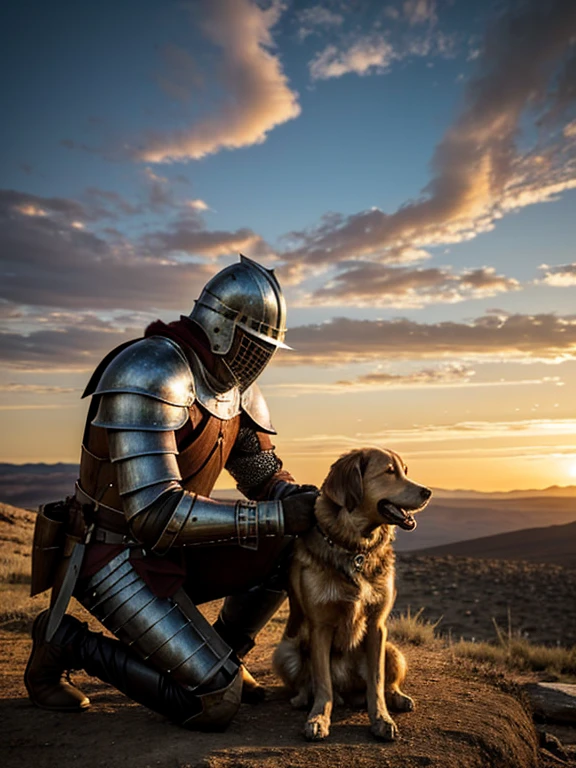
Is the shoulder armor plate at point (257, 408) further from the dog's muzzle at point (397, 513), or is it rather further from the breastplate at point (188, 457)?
the dog's muzzle at point (397, 513)

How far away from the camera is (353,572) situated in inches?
178

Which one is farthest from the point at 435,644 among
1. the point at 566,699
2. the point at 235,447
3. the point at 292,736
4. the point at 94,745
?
the point at 94,745

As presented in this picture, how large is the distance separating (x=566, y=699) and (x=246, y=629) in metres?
3.30

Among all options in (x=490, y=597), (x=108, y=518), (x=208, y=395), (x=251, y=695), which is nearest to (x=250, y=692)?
(x=251, y=695)

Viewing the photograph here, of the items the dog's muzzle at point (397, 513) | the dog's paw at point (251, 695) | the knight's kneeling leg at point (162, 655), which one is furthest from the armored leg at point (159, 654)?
the dog's muzzle at point (397, 513)

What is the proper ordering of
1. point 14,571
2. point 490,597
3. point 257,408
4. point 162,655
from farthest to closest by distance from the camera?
point 490,597 → point 14,571 → point 257,408 → point 162,655

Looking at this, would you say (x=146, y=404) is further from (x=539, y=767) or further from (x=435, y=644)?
(x=435, y=644)

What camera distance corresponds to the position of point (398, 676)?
493 cm

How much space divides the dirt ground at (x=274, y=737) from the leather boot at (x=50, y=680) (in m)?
0.09

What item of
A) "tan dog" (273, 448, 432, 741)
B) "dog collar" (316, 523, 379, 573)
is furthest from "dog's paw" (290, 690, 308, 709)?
"dog collar" (316, 523, 379, 573)

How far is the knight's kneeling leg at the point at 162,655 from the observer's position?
438cm

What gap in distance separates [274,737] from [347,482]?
59.5 inches

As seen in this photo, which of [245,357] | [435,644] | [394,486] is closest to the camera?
[394,486]

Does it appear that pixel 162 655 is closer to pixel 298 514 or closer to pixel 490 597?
pixel 298 514
